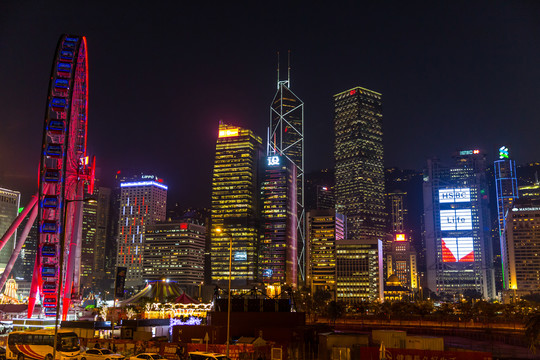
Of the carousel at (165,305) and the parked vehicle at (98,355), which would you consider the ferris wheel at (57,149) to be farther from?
the parked vehicle at (98,355)

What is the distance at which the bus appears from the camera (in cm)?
4122

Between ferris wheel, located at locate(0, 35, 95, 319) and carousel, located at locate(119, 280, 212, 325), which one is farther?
carousel, located at locate(119, 280, 212, 325)

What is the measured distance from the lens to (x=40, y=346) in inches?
1652

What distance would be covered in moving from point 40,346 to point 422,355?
29874mm

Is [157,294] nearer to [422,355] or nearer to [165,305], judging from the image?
[165,305]

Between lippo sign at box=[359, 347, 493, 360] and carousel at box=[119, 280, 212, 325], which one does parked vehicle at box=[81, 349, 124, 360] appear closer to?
lippo sign at box=[359, 347, 493, 360]

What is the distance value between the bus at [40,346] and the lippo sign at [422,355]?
23122mm

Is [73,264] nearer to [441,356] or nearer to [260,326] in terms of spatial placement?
[260,326]

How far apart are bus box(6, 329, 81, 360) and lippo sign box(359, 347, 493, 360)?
23.1m

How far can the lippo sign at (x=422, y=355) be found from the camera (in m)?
37.7

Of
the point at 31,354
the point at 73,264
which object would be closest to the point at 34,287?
the point at 73,264

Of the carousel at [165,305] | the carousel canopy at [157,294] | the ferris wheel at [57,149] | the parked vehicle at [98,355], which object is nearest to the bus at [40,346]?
the parked vehicle at [98,355]

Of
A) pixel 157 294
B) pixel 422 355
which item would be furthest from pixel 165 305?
pixel 422 355

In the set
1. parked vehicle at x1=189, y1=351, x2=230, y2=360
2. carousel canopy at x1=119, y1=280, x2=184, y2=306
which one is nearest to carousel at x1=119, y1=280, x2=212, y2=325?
carousel canopy at x1=119, y1=280, x2=184, y2=306
